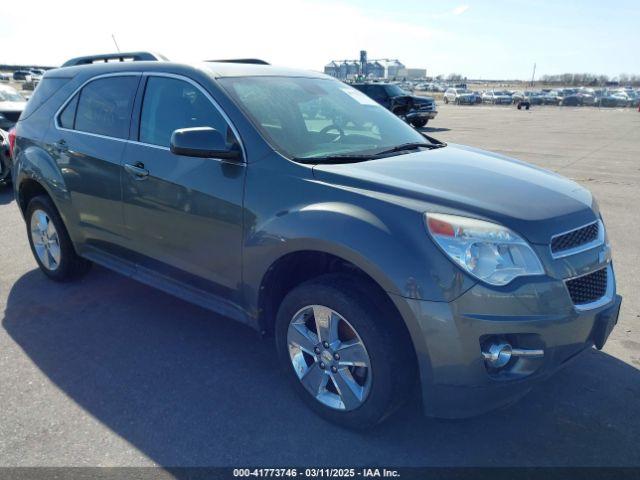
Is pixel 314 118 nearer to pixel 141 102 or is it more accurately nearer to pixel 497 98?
pixel 141 102

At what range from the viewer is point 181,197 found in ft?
10.7

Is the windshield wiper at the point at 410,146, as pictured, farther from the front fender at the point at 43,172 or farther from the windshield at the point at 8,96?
the windshield at the point at 8,96

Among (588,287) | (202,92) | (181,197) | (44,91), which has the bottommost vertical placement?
(588,287)

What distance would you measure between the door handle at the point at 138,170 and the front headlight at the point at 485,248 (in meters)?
2.00

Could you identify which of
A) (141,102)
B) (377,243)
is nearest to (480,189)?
(377,243)

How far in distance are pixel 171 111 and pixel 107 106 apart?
79 cm

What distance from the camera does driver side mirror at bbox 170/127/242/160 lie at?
2.89 meters

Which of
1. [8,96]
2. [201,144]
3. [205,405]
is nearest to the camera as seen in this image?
[201,144]

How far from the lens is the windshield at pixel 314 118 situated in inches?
123

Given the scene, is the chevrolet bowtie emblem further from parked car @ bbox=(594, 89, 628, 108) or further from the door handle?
parked car @ bbox=(594, 89, 628, 108)

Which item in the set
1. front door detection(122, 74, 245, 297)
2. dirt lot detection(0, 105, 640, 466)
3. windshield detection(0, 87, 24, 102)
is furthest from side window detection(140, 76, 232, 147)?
windshield detection(0, 87, 24, 102)

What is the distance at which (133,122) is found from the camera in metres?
3.71

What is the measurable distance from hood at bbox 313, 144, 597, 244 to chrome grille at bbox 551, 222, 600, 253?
0.04m

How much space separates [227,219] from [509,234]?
1.54 metres
